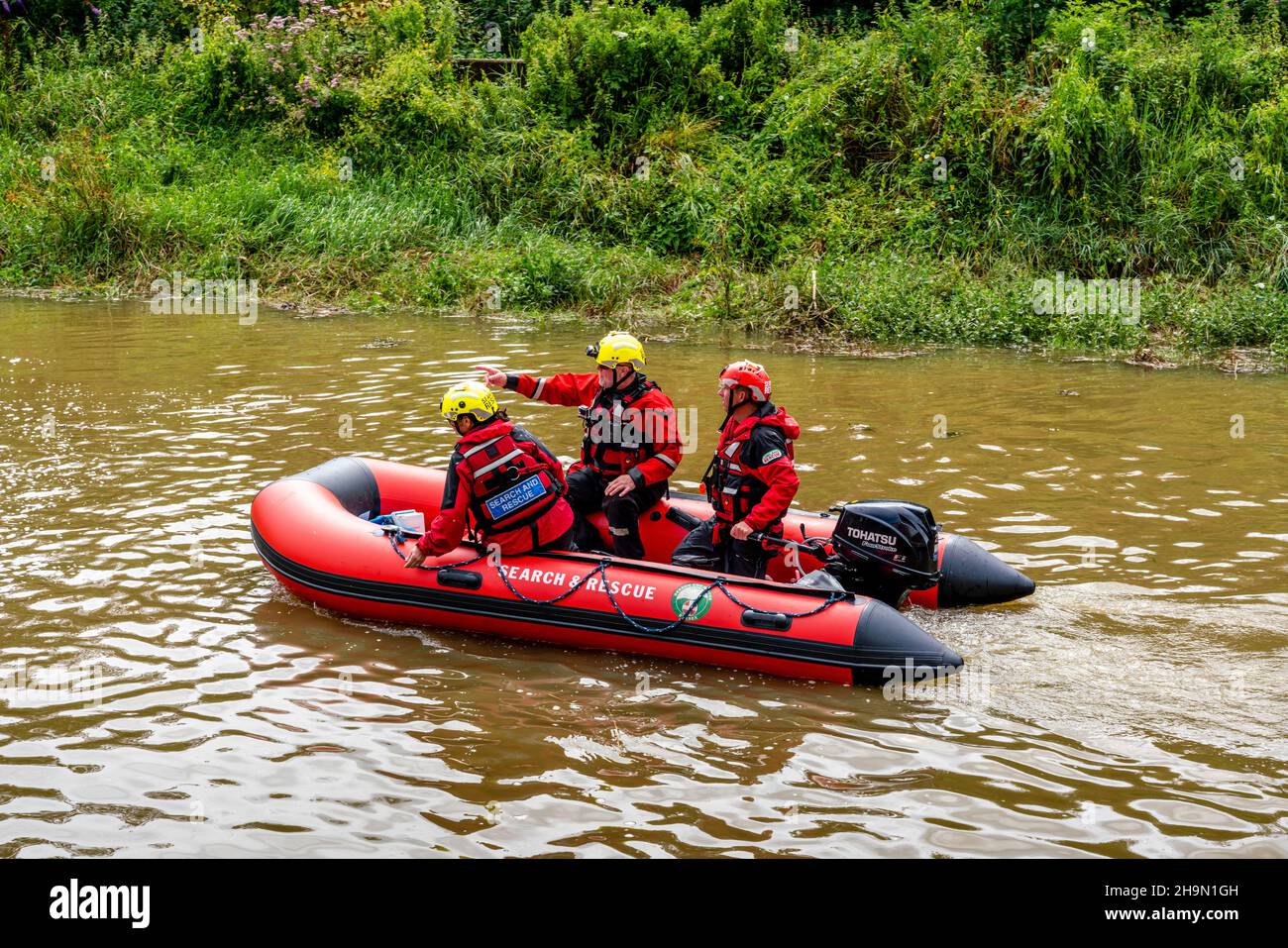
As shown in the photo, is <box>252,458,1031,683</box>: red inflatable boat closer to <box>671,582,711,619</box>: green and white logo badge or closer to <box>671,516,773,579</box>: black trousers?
<box>671,582,711,619</box>: green and white logo badge

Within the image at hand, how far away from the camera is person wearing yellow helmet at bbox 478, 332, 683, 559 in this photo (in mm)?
6387

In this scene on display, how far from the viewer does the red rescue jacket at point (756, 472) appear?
232 inches

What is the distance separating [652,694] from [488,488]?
1.33 meters

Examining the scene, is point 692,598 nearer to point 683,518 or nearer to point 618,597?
point 618,597

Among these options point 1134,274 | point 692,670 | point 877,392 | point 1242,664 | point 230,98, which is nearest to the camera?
point 1242,664

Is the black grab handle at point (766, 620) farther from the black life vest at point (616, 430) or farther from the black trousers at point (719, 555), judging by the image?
the black life vest at point (616, 430)

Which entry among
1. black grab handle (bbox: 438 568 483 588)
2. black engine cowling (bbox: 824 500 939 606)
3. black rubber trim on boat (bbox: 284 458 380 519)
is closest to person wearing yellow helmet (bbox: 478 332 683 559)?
black grab handle (bbox: 438 568 483 588)

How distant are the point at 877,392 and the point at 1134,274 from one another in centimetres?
445

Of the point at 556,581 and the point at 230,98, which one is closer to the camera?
the point at 556,581

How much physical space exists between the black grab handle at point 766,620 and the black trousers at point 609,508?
109 centimetres

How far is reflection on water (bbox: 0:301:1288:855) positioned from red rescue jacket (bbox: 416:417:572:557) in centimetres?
50

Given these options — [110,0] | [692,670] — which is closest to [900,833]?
[692,670]

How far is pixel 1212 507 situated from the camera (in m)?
7.35
